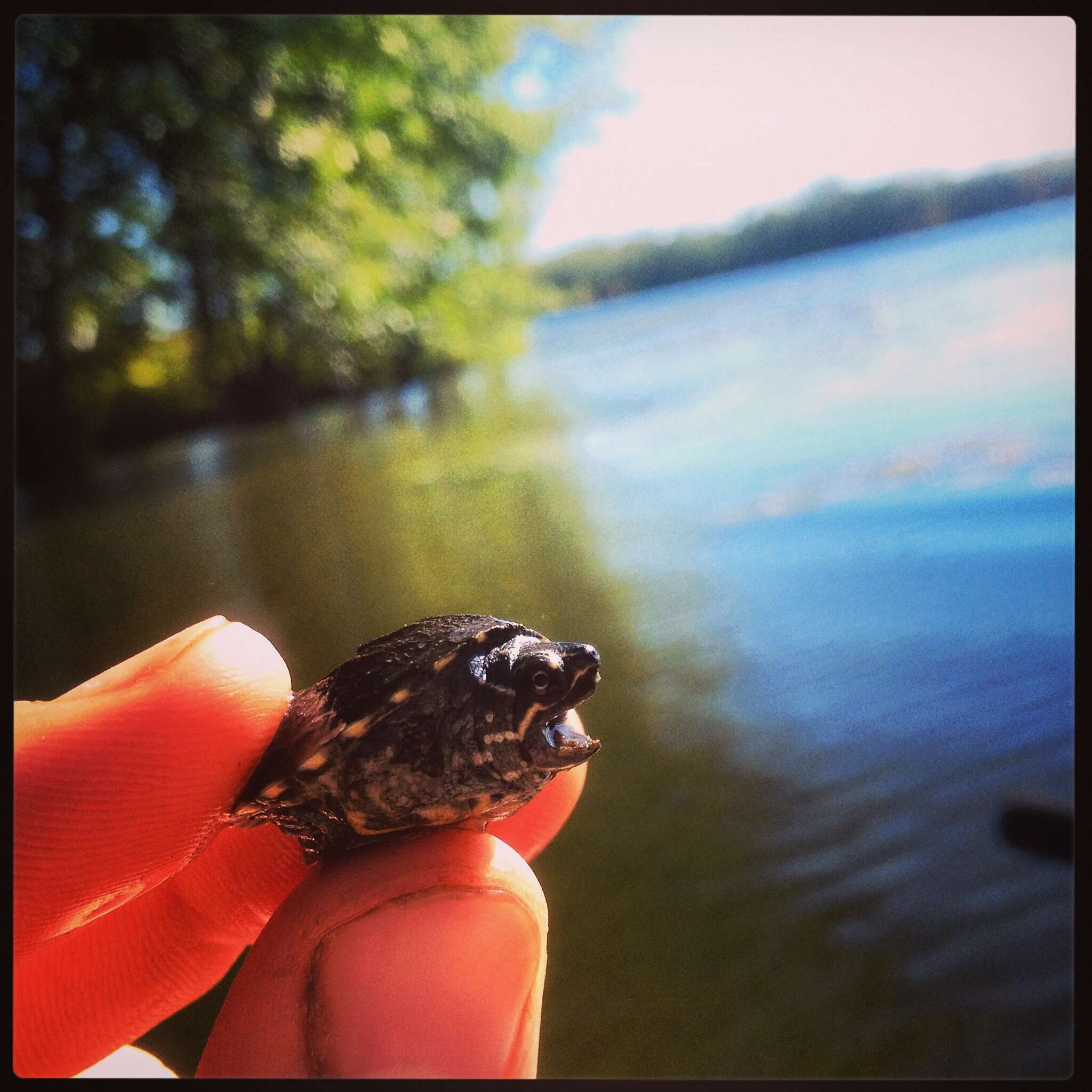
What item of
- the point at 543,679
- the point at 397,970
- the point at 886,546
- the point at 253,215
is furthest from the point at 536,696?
the point at 253,215

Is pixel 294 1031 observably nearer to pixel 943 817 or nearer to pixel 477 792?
pixel 477 792

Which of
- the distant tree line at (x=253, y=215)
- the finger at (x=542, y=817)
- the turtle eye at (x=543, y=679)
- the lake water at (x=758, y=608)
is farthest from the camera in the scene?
the distant tree line at (x=253, y=215)

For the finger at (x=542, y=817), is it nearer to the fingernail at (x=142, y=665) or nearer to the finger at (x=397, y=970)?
the finger at (x=397, y=970)

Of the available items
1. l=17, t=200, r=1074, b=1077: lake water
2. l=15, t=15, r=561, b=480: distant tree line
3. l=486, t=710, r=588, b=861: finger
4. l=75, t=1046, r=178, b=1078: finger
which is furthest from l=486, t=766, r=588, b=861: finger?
l=15, t=15, r=561, b=480: distant tree line

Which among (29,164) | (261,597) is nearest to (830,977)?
(261,597)

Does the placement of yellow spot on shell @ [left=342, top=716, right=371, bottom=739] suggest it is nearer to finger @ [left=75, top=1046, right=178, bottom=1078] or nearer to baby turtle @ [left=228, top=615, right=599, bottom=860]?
baby turtle @ [left=228, top=615, right=599, bottom=860]

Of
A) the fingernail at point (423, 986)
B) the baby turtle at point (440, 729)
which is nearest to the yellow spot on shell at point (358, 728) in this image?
the baby turtle at point (440, 729)
